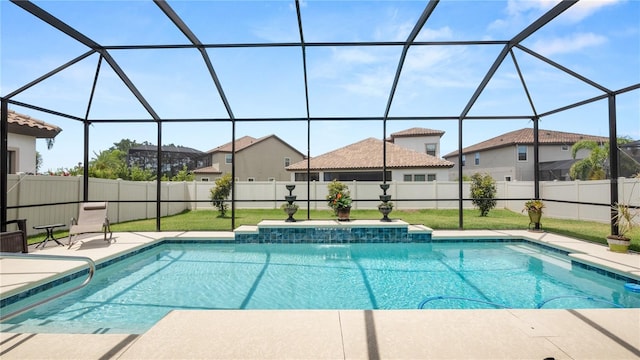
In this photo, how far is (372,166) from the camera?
17.3 m

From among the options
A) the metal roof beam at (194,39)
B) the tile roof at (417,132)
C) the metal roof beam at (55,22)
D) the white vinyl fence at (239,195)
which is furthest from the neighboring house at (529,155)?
the metal roof beam at (55,22)

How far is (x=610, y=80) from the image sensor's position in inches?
230

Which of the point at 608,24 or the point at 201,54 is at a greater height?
the point at 608,24

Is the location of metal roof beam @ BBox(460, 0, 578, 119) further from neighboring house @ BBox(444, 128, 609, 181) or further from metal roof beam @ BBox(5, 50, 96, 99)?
neighboring house @ BBox(444, 128, 609, 181)

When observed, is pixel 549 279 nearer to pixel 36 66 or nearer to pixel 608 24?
pixel 608 24

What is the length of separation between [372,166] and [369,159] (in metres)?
1.07

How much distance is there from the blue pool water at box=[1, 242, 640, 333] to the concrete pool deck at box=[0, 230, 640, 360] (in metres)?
0.87

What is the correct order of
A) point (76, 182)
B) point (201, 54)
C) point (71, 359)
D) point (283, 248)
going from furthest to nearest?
1. point (76, 182)
2. point (283, 248)
3. point (201, 54)
4. point (71, 359)

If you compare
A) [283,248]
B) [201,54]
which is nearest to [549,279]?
[283,248]

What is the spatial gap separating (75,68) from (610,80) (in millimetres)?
10369

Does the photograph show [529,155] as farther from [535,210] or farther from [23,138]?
[23,138]

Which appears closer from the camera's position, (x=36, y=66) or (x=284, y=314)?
(x=284, y=314)

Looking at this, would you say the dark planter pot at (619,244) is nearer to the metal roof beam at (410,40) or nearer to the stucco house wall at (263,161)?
the metal roof beam at (410,40)

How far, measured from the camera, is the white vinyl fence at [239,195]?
25.7ft
